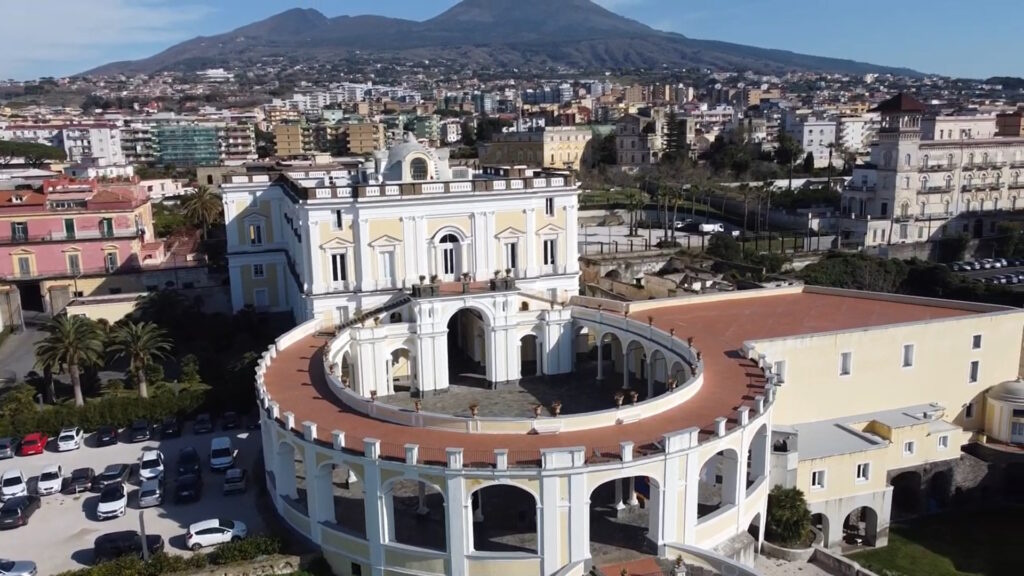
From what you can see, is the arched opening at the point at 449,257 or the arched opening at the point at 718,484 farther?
the arched opening at the point at 449,257

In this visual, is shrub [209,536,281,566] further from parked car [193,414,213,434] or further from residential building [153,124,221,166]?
residential building [153,124,221,166]

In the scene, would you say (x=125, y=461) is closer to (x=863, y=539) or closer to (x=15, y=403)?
(x=15, y=403)

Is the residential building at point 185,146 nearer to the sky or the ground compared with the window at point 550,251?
nearer to the sky

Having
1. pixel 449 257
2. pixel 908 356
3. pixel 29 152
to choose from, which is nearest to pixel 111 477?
pixel 449 257

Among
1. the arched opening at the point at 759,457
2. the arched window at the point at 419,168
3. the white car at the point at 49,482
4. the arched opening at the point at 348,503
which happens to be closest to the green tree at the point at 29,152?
the arched window at the point at 419,168

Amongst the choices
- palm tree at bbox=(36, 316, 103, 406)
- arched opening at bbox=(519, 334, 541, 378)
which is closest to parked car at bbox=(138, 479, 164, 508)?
palm tree at bbox=(36, 316, 103, 406)

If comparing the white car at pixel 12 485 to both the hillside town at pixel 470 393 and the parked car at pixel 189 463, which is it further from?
the parked car at pixel 189 463

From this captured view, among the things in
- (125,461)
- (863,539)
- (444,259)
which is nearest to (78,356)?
(125,461)
